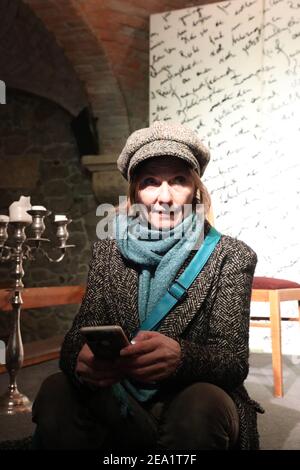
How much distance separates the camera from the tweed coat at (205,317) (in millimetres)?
1186

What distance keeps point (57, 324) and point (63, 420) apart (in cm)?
524

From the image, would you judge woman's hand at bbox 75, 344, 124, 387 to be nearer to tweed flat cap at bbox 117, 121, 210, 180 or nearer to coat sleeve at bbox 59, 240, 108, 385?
coat sleeve at bbox 59, 240, 108, 385

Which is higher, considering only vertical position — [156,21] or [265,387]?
[156,21]

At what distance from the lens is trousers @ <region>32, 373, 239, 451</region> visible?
1110 mm

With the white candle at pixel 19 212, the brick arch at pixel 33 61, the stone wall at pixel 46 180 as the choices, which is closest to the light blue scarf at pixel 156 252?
the white candle at pixel 19 212

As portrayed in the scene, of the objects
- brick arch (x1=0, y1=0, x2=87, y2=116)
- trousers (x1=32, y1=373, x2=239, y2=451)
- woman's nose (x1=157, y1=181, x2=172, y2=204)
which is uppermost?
brick arch (x1=0, y1=0, x2=87, y2=116)

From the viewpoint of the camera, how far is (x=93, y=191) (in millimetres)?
5988

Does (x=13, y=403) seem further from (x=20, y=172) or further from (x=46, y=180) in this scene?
(x=20, y=172)

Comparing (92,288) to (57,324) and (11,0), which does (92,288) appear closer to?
(11,0)

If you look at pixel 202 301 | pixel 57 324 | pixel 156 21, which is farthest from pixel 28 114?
pixel 202 301

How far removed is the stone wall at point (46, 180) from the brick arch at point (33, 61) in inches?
19.8

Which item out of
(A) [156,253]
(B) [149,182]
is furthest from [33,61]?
(A) [156,253]

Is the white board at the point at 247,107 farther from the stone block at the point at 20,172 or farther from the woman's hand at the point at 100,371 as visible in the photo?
the stone block at the point at 20,172

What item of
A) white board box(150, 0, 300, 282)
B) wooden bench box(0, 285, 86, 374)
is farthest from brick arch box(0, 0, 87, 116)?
wooden bench box(0, 285, 86, 374)
